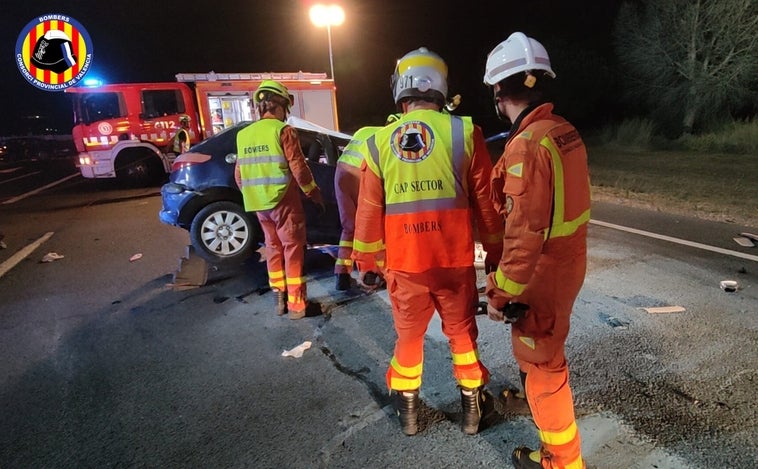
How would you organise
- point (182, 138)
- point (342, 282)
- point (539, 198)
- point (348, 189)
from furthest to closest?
point (182, 138) → point (342, 282) → point (348, 189) → point (539, 198)

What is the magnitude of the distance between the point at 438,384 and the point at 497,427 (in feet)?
1.65

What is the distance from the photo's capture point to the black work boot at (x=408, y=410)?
2439 millimetres

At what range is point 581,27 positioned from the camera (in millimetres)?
28156

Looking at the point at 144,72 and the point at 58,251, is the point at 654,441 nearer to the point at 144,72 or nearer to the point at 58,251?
the point at 58,251

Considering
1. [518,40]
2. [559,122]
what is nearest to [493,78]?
[518,40]

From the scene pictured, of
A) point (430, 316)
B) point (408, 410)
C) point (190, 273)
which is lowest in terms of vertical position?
point (408, 410)

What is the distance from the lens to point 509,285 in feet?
6.06

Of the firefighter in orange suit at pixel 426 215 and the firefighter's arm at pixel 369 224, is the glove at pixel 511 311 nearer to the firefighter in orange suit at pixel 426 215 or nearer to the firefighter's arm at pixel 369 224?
the firefighter in orange suit at pixel 426 215

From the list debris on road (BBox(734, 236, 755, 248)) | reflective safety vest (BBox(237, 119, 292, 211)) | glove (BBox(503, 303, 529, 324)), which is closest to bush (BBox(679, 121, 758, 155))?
debris on road (BBox(734, 236, 755, 248))

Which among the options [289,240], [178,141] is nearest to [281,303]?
[289,240]

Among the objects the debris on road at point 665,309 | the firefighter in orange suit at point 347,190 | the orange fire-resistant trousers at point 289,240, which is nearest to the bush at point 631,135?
the debris on road at point 665,309

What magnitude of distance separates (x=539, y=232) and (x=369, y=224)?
85cm

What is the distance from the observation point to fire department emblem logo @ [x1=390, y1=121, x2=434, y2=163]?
217 centimetres

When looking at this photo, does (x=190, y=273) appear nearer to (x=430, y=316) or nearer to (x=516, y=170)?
(x=430, y=316)
